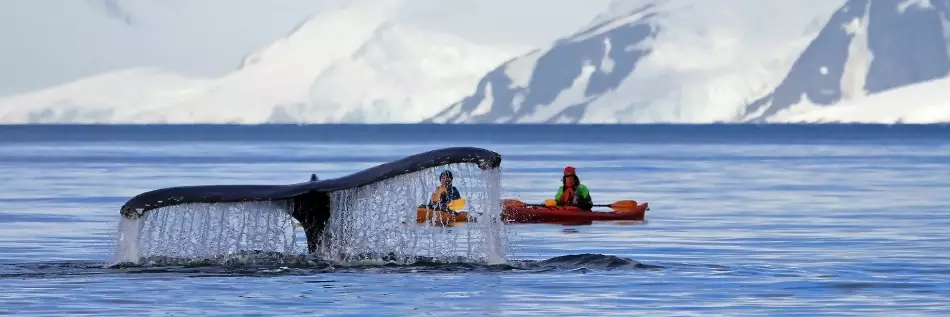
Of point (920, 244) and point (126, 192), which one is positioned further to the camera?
point (126, 192)

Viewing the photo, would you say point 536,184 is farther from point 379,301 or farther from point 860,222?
point 379,301

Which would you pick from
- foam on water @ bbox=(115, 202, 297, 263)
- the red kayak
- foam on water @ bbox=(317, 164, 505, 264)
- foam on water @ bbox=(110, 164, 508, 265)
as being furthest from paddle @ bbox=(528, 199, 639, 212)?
foam on water @ bbox=(115, 202, 297, 263)

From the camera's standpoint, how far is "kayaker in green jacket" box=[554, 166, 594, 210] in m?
28.7

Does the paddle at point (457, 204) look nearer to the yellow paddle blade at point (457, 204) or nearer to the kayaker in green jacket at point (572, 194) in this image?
the yellow paddle blade at point (457, 204)

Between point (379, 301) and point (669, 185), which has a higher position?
point (669, 185)

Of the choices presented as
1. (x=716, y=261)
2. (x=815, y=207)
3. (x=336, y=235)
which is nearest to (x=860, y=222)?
(x=815, y=207)

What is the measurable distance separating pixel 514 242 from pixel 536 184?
76.4ft

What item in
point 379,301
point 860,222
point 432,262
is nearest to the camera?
point 379,301

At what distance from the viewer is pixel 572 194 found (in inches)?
1148

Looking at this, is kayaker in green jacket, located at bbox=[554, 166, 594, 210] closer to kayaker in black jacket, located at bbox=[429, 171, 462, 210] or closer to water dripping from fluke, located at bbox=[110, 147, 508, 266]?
kayaker in black jacket, located at bbox=[429, 171, 462, 210]

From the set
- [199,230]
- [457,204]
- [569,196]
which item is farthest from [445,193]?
[199,230]

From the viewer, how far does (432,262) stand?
715 inches

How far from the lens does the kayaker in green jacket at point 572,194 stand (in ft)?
94.1

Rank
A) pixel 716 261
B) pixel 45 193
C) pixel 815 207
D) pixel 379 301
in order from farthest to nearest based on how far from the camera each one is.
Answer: pixel 45 193
pixel 815 207
pixel 716 261
pixel 379 301
